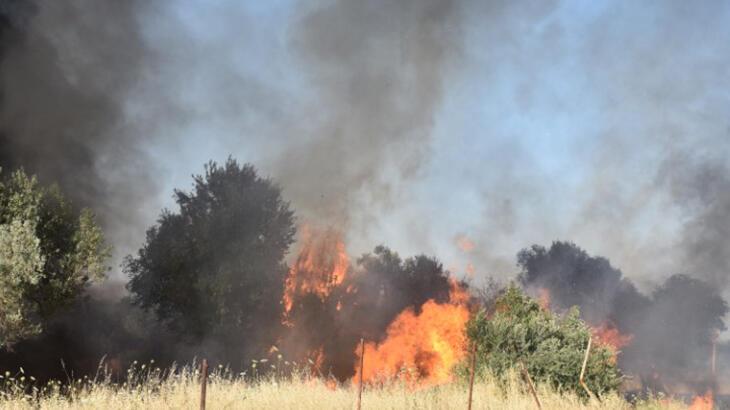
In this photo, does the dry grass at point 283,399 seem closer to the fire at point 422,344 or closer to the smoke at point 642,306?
the fire at point 422,344

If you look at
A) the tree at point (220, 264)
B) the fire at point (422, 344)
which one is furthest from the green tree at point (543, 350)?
the tree at point (220, 264)

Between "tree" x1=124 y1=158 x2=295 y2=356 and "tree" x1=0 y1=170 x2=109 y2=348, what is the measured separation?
11.3 metres

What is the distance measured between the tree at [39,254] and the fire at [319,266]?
1930 centimetres

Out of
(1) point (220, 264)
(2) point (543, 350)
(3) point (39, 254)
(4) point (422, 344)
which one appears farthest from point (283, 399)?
(4) point (422, 344)

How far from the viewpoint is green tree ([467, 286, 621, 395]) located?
1923cm

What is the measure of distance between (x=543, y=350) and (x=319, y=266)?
31967 millimetres

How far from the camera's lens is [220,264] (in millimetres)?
38906

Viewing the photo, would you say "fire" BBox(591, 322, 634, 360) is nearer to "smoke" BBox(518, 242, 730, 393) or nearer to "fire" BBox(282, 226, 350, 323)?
"smoke" BBox(518, 242, 730, 393)


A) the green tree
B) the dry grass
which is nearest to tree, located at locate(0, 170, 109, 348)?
the dry grass

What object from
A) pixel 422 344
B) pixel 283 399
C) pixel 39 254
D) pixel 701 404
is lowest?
pixel 701 404

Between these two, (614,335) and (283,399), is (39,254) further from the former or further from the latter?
(614,335)

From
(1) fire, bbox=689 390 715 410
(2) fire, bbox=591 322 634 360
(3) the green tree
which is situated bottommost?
(1) fire, bbox=689 390 715 410

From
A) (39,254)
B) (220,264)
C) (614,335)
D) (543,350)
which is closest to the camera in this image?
(543,350)

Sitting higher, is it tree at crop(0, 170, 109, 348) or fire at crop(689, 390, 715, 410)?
tree at crop(0, 170, 109, 348)
